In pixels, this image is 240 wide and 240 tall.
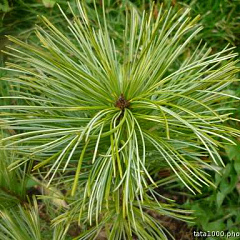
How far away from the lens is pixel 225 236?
1284mm

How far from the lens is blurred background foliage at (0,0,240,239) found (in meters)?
1.34

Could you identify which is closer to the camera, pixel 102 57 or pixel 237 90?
pixel 102 57

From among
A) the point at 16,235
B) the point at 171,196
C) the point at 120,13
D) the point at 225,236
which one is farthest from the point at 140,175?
the point at 120,13

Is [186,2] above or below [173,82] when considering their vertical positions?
above

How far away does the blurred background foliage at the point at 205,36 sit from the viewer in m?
1.34

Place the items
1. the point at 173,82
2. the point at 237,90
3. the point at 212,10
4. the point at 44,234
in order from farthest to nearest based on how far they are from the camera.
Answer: the point at 212,10 < the point at 237,90 < the point at 44,234 < the point at 173,82

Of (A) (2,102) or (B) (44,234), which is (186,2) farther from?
(B) (44,234)

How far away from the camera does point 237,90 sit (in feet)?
4.66

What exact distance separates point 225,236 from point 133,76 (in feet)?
2.37

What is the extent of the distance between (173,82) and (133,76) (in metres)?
0.12

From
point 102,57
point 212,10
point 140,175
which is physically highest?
point 212,10

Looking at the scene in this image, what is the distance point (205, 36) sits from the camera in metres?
1.62

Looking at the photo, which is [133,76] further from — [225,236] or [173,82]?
[225,236]

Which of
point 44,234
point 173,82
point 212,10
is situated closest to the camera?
point 173,82
